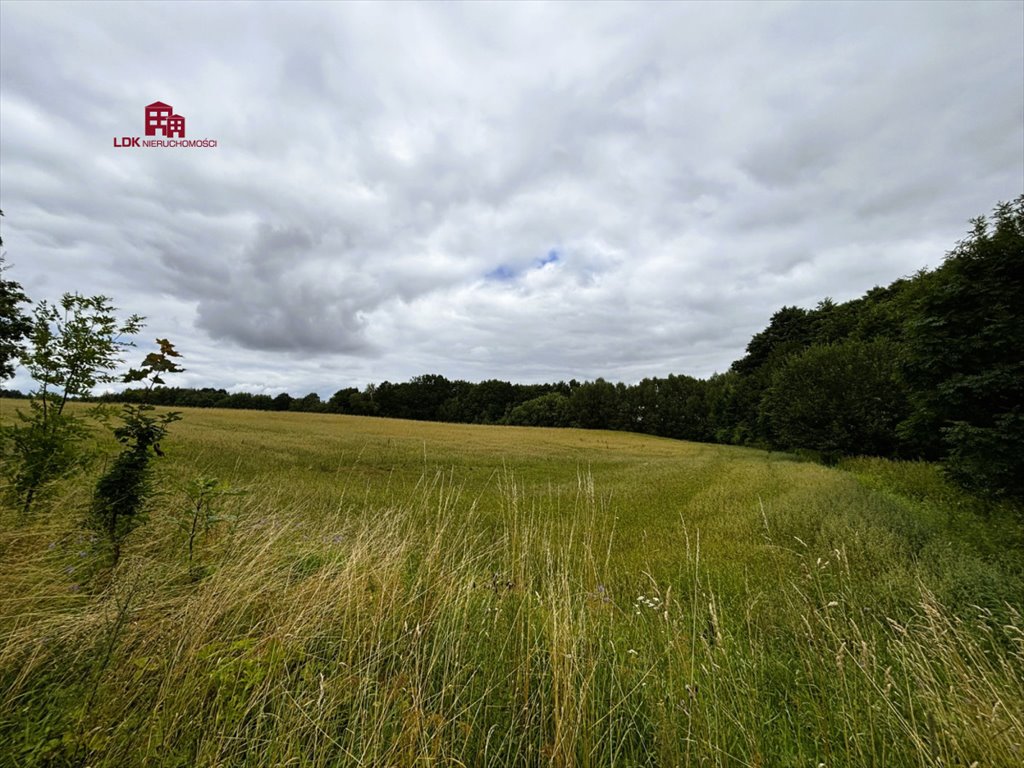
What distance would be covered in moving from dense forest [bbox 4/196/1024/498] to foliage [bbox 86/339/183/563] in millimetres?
340

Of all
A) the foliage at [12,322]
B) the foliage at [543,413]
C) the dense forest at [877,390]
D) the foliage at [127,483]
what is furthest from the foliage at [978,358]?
the foliage at [543,413]

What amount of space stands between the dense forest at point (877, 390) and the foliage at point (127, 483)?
0.34 metres

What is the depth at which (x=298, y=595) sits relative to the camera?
312 centimetres

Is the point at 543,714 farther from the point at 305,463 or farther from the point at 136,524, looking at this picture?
the point at 305,463

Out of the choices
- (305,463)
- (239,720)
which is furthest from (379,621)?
(305,463)

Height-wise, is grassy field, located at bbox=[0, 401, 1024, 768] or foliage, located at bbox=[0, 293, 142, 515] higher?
foliage, located at bbox=[0, 293, 142, 515]

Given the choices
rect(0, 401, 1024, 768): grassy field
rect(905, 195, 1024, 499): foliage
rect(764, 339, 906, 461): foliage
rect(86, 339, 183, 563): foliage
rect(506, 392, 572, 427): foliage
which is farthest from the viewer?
rect(506, 392, 572, 427): foliage

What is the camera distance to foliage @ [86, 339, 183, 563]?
12.5 ft

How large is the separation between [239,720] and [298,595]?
102 cm

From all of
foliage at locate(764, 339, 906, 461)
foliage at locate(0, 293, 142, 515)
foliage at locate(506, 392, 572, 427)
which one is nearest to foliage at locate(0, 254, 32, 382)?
foliage at locate(0, 293, 142, 515)

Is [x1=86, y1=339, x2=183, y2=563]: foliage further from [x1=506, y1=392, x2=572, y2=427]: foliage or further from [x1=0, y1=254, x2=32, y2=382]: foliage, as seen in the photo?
[x1=506, y1=392, x2=572, y2=427]: foliage

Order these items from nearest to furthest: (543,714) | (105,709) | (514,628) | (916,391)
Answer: (105,709) → (543,714) → (514,628) → (916,391)

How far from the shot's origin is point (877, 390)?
92.6 ft

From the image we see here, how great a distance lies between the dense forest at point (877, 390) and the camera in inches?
408
